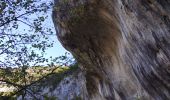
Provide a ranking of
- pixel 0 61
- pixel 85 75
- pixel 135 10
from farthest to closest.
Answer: pixel 85 75, pixel 0 61, pixel 135 10

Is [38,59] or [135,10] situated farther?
[38,59]

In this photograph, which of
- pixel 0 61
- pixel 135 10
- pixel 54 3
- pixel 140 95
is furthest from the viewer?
pixel 0 61

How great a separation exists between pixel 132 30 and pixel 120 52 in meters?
3.14

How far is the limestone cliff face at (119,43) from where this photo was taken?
8.30 m

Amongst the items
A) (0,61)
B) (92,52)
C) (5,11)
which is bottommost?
(92,52)

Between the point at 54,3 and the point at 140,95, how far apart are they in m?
4.74

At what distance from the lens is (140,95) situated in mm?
12031

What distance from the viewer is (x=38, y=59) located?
46.6 feet

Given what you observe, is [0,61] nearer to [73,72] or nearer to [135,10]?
[135,10]

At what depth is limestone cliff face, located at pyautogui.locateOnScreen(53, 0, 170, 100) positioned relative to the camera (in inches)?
327

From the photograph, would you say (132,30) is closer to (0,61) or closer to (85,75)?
(0,61)

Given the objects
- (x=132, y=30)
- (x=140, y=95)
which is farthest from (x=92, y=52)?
(x=132, y=30)

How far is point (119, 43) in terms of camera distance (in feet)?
40.9

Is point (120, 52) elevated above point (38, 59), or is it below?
below
